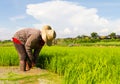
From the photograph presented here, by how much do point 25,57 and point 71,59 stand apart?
1079mm

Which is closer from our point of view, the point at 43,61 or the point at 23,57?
the point at 23,57

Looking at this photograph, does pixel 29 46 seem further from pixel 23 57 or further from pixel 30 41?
pixel 23 57

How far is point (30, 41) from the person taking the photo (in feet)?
20.6

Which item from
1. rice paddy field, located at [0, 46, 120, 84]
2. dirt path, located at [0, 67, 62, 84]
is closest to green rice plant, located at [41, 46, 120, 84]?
rice paddy field, located at [0, 46, 120, 84]

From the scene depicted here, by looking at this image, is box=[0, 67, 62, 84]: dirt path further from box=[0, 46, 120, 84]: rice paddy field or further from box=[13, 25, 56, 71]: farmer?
box=[13, 25, 56, 71]: farmer

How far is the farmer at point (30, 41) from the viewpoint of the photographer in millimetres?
6152

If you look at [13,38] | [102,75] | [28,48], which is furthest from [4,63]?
Answer: [102,75]

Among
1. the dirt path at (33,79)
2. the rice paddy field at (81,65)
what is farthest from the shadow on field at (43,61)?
the dirt path at (33,79)

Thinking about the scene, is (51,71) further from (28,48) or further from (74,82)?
(74,82)

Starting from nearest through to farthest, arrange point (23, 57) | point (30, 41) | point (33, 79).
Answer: point (33, 79) < point (30, 41) < point (23, 57)

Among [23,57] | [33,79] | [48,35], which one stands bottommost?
[33,79]

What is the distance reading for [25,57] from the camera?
6.63 m

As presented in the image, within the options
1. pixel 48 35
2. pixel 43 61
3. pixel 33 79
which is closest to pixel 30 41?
pixel 48 35

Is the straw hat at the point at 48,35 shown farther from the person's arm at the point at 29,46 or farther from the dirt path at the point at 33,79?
the dirt path at the point at 33,79
